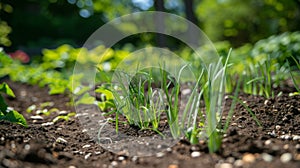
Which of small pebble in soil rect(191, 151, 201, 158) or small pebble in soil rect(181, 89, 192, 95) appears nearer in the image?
small pebble in soil rect(191, 151, 201, 158)

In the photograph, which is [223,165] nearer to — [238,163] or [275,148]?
[238,163]

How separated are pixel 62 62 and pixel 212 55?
5.90 feet

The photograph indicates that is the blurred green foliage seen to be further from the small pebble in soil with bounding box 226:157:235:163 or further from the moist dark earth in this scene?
the small pebble in soil with bounding box 226:157:235:163

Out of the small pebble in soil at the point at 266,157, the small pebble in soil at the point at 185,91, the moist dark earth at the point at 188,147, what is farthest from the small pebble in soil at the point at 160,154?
the small pebble in soil at the point at 185,91

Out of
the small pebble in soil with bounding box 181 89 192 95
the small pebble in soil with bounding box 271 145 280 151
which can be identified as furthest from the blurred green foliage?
the small pebble in soil with bounding box 271 145 280 151

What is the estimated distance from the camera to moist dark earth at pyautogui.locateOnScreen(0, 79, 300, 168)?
1230 mm

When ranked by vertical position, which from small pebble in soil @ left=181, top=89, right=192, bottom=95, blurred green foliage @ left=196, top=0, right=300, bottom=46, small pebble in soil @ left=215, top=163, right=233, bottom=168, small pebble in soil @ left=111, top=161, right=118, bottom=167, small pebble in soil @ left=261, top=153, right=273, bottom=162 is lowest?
small pebble in soil @ left=215, top=163, right=233, bottom=168

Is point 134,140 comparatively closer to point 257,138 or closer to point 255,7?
point 257,138

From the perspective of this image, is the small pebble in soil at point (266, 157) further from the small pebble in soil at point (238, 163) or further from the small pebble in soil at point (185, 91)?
the small pebble in soil at point (185, 91)

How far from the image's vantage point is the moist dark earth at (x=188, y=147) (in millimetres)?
1230

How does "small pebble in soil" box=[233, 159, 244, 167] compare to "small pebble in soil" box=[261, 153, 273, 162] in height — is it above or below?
below

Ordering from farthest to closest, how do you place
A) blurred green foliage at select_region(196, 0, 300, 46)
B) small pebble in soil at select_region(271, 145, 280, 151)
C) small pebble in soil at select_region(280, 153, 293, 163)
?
blurred green foliage at select_region(196, 0, 300, 46), small pebble in soil at select_region(271, 145, 280, 151), small pebble in soil at select_region(280, 153, 293, 163)

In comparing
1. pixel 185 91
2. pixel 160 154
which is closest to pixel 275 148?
pixel 160 154

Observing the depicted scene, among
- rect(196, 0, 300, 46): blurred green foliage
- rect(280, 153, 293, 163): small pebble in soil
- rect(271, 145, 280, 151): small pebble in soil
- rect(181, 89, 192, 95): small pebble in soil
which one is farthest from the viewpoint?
rect(196, 0, 300, 46): blurred green foliage
